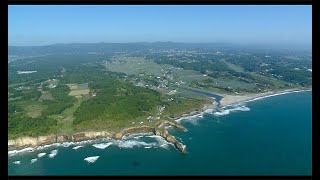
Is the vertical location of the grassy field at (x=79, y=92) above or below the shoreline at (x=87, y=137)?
above

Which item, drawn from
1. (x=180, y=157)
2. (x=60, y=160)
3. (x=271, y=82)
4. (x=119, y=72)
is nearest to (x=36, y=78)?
(x=119, y=72)

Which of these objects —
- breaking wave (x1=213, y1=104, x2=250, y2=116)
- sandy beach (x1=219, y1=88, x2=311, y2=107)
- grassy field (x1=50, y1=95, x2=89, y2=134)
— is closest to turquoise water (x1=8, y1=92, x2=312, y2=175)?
breaking wave (x1=213, y1=104, x2=250, y2=116)

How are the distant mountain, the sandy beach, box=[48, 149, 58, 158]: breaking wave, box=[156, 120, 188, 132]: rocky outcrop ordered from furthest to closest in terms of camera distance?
the distant mountain < the sandy beach < box=[156, 120, 188, 132]: rocky outcrop < box=[48, 149, 58, 158]: breaking wave

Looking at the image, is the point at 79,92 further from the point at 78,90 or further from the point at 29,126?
the point at 29,126

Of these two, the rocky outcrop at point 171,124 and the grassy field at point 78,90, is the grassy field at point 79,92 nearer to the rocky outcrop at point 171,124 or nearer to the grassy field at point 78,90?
the grassy field at point 78,90

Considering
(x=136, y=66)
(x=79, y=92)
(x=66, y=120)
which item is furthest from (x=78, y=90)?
(x=136, y=66)

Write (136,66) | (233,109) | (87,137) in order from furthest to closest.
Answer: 1. (136,66)
2. (233,109)
3. (87,137)

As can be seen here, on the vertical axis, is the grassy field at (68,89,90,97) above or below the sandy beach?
above

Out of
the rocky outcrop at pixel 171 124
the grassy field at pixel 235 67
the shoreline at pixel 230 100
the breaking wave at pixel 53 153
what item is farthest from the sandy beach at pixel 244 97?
the breaking wave at pixel 53 153

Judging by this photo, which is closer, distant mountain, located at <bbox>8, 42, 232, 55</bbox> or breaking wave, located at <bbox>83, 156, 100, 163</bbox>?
breaking wave, located at <bbox>83, 156, 100, 163</bbox>

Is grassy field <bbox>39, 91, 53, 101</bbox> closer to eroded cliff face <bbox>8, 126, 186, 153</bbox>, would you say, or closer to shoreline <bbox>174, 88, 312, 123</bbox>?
eroded cliff face <bbox>8, 126, 186, 153</bbox>
